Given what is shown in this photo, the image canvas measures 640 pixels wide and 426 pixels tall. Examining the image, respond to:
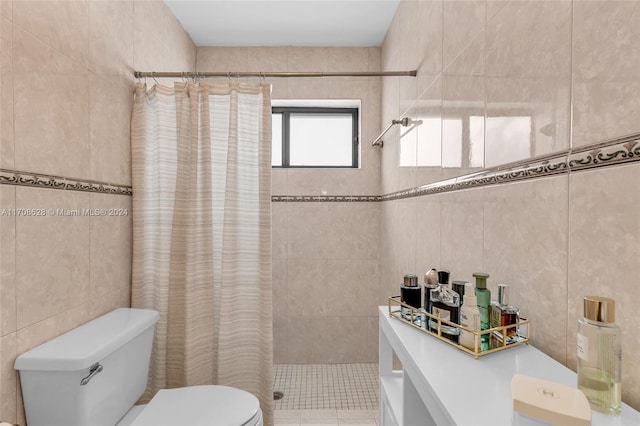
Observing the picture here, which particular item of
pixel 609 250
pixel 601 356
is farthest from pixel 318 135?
pixel 601 356

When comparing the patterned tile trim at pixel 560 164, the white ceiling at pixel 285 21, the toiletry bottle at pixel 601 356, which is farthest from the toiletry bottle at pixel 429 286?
the white ceiling at pixel 285 21

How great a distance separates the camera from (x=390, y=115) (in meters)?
2.25

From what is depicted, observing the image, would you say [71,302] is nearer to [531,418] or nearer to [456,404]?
[456,404]

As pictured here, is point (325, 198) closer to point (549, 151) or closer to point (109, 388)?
point (109, 388)

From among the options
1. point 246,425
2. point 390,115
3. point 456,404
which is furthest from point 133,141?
point 456,404

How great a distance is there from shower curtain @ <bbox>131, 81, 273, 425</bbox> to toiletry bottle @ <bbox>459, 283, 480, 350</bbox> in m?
1.10

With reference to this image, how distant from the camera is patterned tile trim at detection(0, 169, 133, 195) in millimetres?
994

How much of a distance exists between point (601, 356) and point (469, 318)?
26 centimetres

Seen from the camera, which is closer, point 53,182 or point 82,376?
point 82,376

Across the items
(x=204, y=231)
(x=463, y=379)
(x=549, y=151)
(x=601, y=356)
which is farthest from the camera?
(x=204, y=231)

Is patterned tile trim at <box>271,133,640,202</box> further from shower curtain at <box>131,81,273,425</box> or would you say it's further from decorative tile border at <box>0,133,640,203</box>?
shower curtain at <box>131,81,273,425</box>

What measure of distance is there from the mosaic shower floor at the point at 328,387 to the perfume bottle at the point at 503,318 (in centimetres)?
152

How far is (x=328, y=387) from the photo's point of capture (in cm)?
227

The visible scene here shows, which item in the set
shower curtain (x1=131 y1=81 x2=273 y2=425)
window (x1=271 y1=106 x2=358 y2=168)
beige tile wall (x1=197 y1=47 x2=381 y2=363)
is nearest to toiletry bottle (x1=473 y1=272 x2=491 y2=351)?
shower curtain (x1=131 y1=81 x2=273 y2=425)
